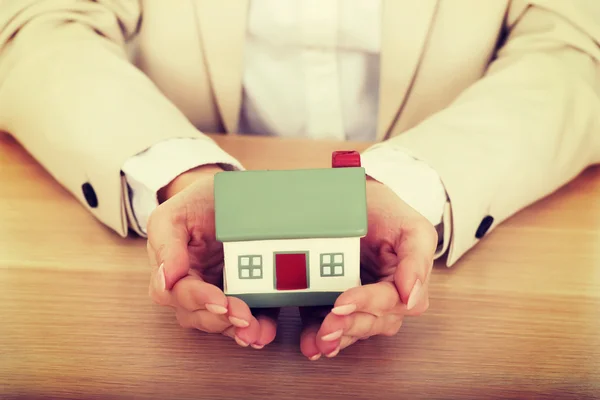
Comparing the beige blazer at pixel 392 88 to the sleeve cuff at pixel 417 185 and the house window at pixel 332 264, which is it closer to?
the sleeve cuff at pixel 417 185

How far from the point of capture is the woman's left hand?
A: 1.31 feet

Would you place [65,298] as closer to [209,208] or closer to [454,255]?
[209,208]

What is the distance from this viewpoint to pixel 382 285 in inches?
16.0

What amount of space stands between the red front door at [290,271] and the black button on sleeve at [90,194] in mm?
287

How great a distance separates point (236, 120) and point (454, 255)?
39cm

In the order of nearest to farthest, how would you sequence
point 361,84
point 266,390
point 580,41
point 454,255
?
point 266,390, point 454,255, point 580,41, point 361,84

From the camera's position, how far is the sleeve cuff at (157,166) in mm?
567

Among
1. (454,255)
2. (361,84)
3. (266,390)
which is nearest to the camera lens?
Result: (266,390)

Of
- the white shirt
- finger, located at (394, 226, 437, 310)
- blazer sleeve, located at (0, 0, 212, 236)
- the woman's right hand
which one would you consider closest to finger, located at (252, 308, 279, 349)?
the woman's right hand

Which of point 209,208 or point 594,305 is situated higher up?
point 209,208

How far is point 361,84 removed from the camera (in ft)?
2.64

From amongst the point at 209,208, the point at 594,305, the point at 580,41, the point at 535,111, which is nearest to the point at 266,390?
the point at 209,208

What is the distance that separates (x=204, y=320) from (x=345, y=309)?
0.36 feet

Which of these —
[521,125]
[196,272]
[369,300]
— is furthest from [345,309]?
[521,125]
